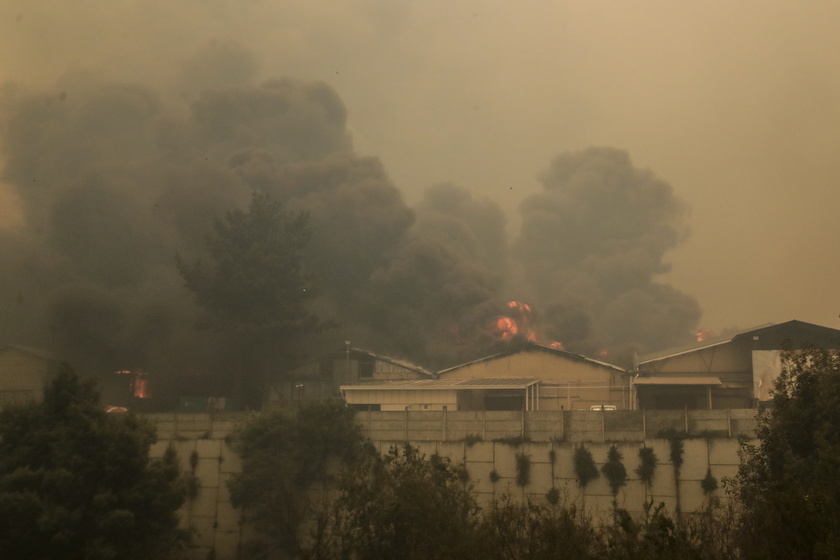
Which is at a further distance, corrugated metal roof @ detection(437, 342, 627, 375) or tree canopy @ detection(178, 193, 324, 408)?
tree canopy @ detection(178, 193, 324, 408)

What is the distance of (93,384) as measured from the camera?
2525 centimetres

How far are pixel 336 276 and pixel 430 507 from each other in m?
46.1

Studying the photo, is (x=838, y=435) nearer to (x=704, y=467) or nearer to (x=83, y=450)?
(x=704, y=467)

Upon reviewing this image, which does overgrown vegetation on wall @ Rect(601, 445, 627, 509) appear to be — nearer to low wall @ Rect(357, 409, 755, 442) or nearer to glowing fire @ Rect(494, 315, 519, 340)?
low wall @ Rect(357, 409, 755, 442)

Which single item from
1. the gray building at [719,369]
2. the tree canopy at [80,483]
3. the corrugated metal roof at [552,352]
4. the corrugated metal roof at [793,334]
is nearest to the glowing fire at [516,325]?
the corrugated metal roof at [552,352]

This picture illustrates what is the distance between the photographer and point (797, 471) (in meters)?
16.3

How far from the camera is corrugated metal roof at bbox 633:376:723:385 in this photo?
36.3 m

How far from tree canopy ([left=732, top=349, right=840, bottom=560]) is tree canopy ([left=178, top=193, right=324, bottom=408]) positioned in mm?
32552

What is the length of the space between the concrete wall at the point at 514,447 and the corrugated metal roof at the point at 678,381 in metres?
8.95

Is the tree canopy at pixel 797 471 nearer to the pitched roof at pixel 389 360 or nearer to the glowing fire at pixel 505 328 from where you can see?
the pitched roof at pixel 389 360

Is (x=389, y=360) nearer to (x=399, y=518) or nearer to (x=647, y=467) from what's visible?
(x=647, y=467)

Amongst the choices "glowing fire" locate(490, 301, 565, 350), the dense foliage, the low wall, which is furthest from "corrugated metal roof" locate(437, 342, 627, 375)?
the dense foliage

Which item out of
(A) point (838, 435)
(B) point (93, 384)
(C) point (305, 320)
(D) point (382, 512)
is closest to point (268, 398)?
(C) point (305, 320)

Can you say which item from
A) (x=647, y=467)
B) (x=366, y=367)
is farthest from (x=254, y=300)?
(x=647, y=467)
